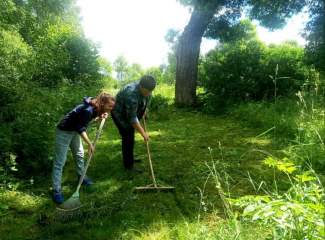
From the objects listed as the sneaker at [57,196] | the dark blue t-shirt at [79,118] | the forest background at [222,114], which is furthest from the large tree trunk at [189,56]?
the sneaker at [57,196]

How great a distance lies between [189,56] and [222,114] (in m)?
3.14

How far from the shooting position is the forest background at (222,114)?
168 centimetres

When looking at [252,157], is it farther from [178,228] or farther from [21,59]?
[21,59]

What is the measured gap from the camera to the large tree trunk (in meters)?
10.1

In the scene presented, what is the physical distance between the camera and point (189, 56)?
10422 millimetres

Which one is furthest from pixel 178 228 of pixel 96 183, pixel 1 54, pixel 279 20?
pixel 279 20

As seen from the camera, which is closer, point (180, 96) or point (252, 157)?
point (252, 157)

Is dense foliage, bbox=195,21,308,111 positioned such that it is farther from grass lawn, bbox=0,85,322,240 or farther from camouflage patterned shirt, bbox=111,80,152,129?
camouflage patterned shirt, bbox=111,80,152,129

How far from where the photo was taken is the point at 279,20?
9219 mm

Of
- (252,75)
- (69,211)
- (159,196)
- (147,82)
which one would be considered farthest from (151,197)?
(252,75)

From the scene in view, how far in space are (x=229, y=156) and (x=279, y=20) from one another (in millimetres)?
7287

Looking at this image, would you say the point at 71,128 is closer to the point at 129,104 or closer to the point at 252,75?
the point at 129,104

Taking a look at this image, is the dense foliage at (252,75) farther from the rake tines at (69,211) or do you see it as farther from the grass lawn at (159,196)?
the rake tines at (69,211)

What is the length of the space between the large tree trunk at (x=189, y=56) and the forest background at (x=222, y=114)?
0.07 m
